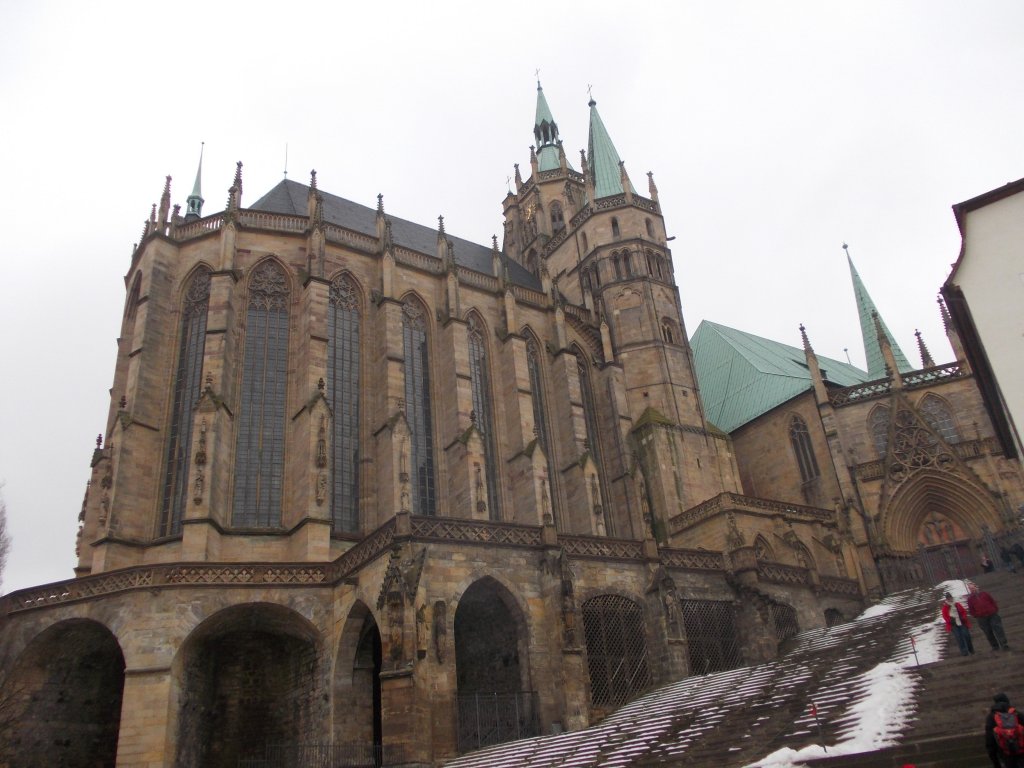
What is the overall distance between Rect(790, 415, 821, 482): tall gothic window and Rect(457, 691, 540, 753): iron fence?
21.7 meters

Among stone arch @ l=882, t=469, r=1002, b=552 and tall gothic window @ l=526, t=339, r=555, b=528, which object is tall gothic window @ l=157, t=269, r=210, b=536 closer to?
tall gothic window @ l=526, t=339, r=555, b=528

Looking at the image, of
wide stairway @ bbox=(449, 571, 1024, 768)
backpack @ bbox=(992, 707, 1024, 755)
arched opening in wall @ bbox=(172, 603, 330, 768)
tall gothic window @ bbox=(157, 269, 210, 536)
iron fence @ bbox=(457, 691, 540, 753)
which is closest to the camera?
backpack @ bbox=(992, 707, 1024, 755)

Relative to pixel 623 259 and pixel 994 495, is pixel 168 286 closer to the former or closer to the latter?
pixel 623 259

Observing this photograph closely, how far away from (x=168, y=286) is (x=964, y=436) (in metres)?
32.7

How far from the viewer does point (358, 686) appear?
21750 millimetres

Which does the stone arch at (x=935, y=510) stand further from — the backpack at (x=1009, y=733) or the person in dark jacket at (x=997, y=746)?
the backpack at (x=1009, y=733)

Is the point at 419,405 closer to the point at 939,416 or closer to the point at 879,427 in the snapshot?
the point at 879,427

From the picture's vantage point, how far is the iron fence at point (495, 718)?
779 inches

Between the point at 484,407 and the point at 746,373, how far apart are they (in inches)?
702

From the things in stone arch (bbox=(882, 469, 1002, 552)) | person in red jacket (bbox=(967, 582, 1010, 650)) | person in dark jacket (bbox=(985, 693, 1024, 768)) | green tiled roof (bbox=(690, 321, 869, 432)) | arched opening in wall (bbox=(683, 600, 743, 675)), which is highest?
green tiled roof (bbox=(690, 321, 869, 432))

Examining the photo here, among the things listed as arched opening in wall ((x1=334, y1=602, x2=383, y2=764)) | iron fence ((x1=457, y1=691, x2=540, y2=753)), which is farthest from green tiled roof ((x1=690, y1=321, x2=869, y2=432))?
arched opening in wall ((x1=334, y1=602, x2=383, y2=764))

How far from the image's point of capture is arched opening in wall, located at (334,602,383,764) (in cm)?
2097

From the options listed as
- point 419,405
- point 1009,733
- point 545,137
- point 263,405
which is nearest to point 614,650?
Result: point 419,405

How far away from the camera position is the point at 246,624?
2341 centimetres
